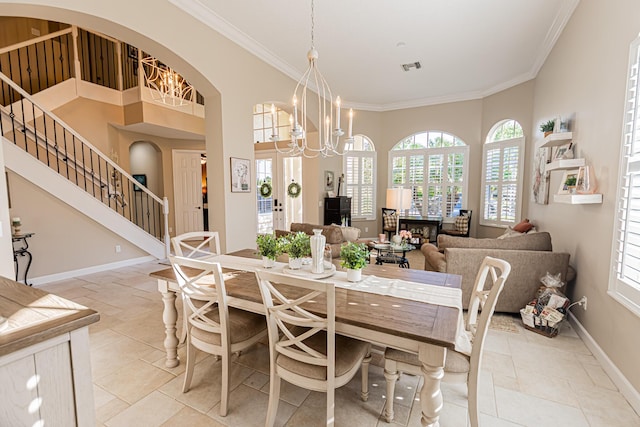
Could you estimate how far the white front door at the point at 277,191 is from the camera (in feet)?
23.2

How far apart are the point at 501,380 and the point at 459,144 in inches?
223

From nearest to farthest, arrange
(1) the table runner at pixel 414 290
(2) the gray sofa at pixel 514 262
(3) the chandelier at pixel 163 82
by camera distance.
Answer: (1) the table runner at pixel 414 290 < (2) the gray sofa at pixel 514 262 < (3) the chandelier at pixel 163 82

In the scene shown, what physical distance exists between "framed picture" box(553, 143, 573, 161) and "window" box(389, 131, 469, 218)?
2955mm

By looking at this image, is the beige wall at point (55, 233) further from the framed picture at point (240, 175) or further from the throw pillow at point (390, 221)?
the throw pillow at point (390, 221)

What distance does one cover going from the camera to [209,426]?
174cm

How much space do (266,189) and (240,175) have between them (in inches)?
123

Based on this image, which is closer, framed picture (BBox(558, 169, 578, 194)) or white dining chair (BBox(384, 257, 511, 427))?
white dining chair (BBox(384, 257, 511, 427))

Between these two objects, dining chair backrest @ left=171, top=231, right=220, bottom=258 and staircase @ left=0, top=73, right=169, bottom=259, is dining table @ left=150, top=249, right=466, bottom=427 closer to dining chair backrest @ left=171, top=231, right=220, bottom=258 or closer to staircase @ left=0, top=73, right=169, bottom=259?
dining chair backrest @ left=171, top=231, right=220, bottom=258

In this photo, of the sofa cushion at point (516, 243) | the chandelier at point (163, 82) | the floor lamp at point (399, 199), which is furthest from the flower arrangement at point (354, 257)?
the chandelier at point (163, 82)

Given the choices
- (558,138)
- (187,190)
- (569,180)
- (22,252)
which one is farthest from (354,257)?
(187,190)

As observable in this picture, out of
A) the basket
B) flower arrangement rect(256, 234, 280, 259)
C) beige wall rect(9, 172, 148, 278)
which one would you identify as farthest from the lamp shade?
beige wall rect(9, 172, 148, 278)

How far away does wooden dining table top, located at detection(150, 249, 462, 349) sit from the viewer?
1.39 metres

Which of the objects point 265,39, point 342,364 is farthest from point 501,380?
point 265,39

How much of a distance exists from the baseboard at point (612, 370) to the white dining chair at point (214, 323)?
250cm
